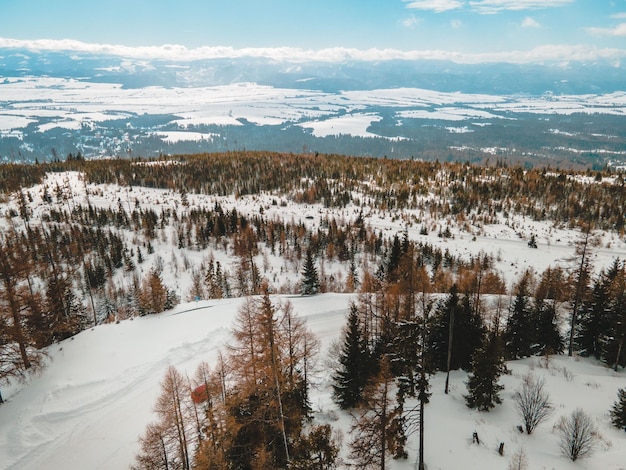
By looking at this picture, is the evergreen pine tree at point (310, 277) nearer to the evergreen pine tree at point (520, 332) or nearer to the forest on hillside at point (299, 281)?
the forest on hillside at point (299, 281)

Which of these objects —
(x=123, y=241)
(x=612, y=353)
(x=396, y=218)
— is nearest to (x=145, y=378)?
(x=612, y=353)

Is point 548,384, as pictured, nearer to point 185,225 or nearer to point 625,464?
point 625,464

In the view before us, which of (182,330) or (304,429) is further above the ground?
(182,330)

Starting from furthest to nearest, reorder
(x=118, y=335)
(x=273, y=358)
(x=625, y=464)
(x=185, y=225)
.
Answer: (x=185, y=225) → (x=118, y=335) → (x=625, y=464) → (x=273, y=358)

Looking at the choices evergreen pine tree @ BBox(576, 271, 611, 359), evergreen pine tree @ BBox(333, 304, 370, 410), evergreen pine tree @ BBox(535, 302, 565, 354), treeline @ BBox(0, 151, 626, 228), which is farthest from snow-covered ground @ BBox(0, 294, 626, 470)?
treeline @ BBox(0, 151, 626, 228)

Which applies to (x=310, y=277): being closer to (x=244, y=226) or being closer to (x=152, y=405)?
(x=152, y=405)

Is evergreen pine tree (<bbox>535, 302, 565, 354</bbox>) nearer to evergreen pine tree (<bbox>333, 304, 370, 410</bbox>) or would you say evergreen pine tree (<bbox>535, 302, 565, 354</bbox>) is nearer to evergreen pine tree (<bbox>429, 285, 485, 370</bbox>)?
evergreen pine tree (<bbox>429, 285, 485, 370</bbox>)

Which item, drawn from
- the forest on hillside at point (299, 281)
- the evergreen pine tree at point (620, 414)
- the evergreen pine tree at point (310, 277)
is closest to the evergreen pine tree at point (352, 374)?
the forest on hillside at point (299, 281)
